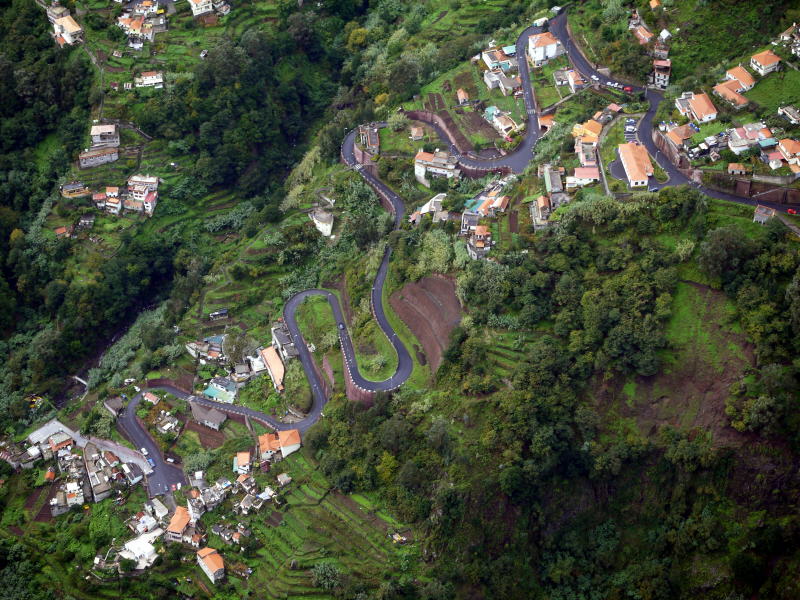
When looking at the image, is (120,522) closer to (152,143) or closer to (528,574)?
(528,574)

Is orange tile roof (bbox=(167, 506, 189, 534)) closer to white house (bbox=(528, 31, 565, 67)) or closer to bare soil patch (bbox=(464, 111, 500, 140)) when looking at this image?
bare soil patch (bbox=(464, 111, 500, 140))

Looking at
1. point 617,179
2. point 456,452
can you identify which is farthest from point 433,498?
point 617,179

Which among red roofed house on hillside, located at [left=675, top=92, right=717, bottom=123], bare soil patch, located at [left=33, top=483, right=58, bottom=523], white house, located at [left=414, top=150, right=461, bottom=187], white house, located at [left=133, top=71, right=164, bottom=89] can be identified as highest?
white house, located at [left=133, top=71, right=164, bottom=89]

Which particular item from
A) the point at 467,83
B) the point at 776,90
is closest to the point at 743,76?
the point at 776,90

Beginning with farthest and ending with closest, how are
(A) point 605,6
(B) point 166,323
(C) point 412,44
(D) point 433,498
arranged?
(C) point 412,44, (A) point 605,6, (B) point 166,323, (D) point 433,498

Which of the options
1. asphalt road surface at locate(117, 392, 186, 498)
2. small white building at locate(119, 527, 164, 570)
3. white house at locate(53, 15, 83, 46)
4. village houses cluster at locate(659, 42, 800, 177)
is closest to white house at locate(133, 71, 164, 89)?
white house at locate(53, 15, 83, 46)

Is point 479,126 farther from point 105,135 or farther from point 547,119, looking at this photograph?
point 105,135

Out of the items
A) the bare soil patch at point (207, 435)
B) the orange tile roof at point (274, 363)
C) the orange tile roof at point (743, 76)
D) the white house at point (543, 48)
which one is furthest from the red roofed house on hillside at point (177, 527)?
the orange tile roof at point (743, 76)

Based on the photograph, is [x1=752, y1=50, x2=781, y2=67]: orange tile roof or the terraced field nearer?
the terraced field
